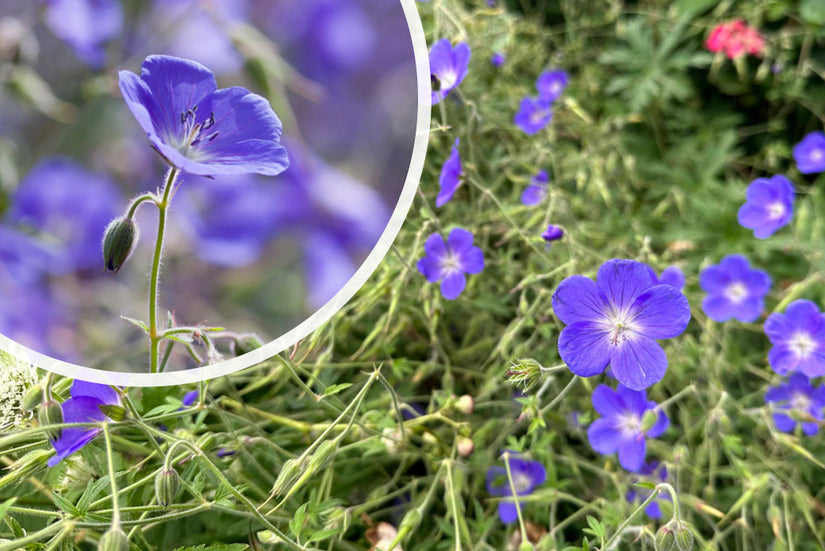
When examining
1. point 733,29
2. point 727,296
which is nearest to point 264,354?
point 727,296

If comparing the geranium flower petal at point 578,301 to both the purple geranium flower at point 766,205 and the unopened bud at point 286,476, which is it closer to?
the unopened bud at point 286,476

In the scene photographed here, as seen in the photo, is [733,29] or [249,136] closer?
[249,136]

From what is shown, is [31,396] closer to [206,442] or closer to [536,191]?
[206,442]

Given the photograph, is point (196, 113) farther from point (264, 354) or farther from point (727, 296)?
point (727, 296)

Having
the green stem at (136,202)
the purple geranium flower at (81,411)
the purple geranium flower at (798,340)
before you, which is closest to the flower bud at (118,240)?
the green stem at (136,202)

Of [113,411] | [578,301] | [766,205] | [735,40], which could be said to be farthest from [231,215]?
[735,40]

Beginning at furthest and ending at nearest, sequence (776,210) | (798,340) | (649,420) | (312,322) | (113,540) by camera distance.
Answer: (776,210) < (798,340) < (649,420) < (312,322) < (113,540)
